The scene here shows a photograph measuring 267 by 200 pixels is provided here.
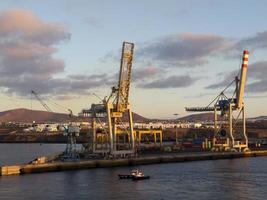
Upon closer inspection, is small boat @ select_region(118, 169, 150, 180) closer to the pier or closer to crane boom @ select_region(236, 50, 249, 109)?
the pier

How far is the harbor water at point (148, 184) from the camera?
62.1 metres

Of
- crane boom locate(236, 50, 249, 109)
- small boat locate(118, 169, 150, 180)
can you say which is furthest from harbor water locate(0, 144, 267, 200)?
crane boom locate(236, 50, 249, 109)

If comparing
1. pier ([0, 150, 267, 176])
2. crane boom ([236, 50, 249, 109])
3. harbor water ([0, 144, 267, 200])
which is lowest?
harbor water ([0, 144, 267, 200])

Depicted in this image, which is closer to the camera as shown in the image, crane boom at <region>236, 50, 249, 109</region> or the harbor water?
the harbor water

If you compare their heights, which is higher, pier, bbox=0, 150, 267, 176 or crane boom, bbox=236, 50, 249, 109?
crane boom, bbox=236, 50, 249, 109

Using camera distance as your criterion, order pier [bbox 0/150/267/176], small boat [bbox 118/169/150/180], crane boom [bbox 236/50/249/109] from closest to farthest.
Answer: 1. small boat [bbox 118/169/150/180]
2. pier [bbox 0/150/267/176]
3. crane boom [bbox 236/50/249/109]

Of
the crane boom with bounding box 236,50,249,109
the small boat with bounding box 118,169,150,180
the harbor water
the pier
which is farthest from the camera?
the crane boom with bounding box 236,50,249,109

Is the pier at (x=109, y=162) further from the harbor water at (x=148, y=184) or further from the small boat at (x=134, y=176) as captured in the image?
the small boat at (x=134, y=176)

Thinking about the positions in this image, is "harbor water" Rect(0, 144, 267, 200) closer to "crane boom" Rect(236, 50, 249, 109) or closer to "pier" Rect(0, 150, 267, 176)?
"pier" Rect(0, 150, 267, 176)

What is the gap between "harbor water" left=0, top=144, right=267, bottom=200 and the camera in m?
62.1

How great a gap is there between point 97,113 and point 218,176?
33612mm

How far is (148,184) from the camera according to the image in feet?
233

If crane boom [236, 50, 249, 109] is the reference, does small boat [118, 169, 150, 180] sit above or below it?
below

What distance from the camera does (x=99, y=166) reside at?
307ft
